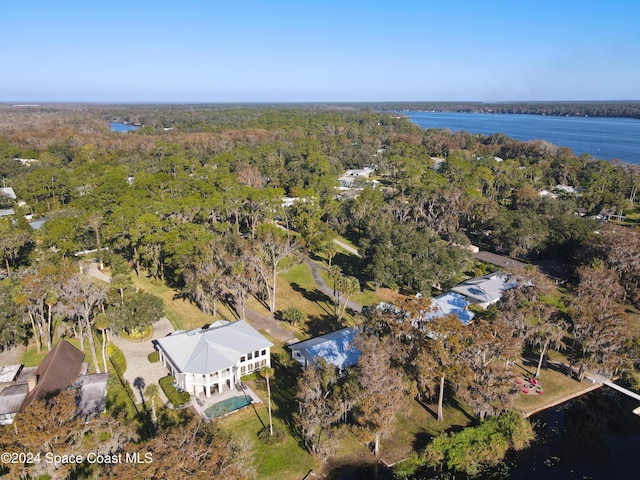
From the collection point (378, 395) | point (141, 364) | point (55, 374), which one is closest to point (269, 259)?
point (141, 364)

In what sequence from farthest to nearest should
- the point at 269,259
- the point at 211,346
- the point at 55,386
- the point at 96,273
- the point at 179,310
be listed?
the point at 96,273, the point at 269,259, the point at 179,310, the point at 211,346, the point at 55,386

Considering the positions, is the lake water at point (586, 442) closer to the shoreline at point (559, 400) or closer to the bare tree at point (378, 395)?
the shoreline at point (559, 400)

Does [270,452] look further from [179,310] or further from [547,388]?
[547,388]

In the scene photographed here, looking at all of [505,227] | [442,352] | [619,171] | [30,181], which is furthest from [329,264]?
[619,171]

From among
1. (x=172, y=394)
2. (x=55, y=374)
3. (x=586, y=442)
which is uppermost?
(x=55, y=374)

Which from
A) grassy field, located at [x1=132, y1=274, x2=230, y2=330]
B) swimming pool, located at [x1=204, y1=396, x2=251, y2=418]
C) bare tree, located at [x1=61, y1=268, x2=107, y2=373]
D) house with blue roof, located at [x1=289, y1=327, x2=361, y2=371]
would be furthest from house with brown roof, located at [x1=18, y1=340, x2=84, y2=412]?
house with blue roof, located at [x1=289, y1=327, x2=361, y2=371]

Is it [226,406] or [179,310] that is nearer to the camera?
[226,406]
